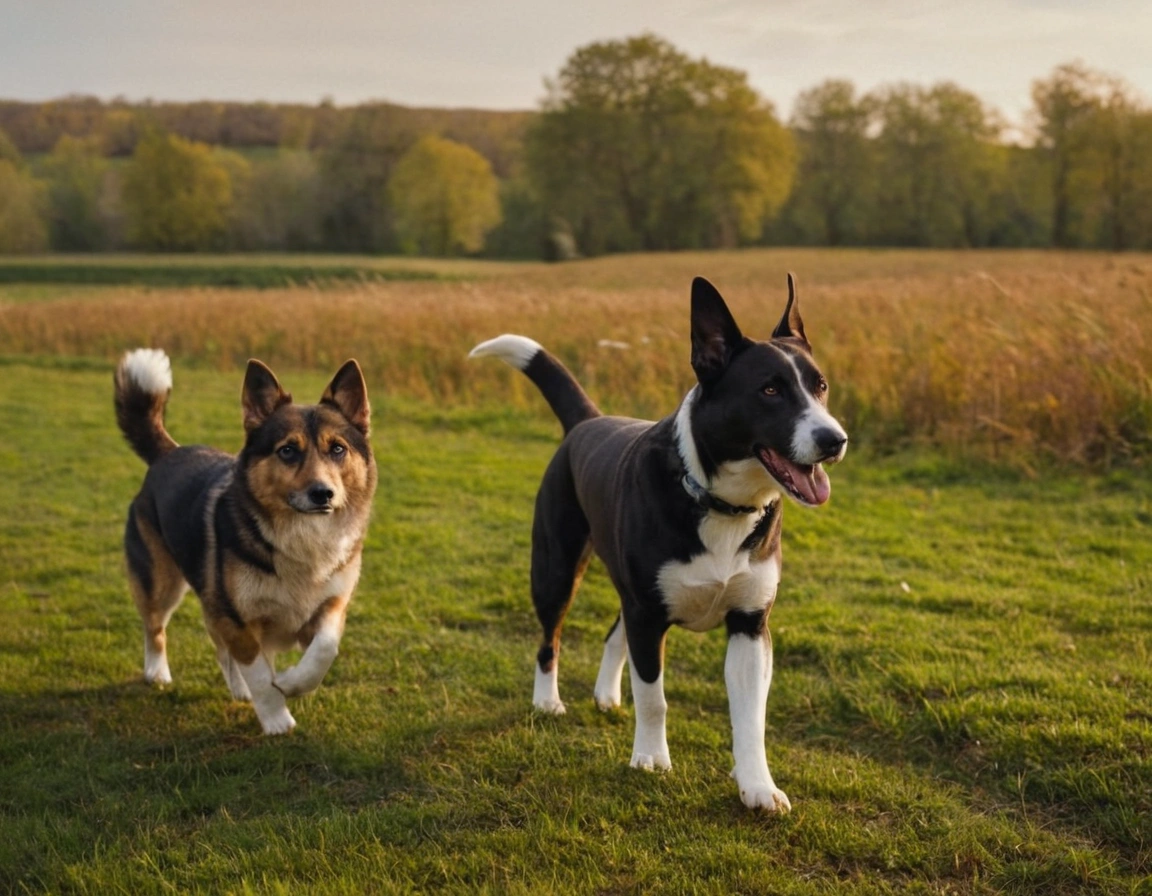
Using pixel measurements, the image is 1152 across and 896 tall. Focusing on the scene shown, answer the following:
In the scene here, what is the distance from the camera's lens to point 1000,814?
4020 millimetres

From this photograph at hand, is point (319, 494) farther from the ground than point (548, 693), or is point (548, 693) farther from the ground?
point (319, 494)

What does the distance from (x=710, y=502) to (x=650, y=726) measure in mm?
1071

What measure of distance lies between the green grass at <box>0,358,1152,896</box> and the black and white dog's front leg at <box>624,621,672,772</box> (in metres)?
0.10

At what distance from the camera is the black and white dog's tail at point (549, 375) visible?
5.35 metres

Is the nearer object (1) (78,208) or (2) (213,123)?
(1) (78,208)

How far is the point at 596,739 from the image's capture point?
4.72 meters

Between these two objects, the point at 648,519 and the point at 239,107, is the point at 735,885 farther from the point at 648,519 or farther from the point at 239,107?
the point at 239,107

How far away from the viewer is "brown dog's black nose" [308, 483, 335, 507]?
452 centimetres

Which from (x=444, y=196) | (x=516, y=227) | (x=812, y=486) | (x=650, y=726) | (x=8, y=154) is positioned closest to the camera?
(x=812, y=486)

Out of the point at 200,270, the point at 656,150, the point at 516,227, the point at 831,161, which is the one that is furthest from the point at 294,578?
the point at 516,227

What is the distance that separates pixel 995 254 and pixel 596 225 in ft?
91.2

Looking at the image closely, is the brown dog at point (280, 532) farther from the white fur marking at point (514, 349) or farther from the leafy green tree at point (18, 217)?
the leafy green tree at point (18, 217)

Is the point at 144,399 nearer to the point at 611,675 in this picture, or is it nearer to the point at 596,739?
the point at 611,675

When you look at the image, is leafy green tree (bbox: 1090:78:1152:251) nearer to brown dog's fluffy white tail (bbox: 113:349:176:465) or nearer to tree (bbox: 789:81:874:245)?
tree (bbox: 789:81:874:245)
